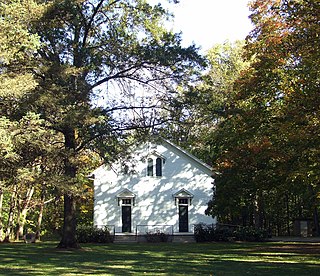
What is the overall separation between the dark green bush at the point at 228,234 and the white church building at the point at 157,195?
2049mm

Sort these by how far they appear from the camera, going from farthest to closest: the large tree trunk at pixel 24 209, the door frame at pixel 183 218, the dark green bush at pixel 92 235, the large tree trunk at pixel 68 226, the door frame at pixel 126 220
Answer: the large tree trunk at pixel 24 209
the door frame at pixel 183 218
the door frame at pixel 126 220
the dark green bush at pixel 92 235
the large tree trunk at pixel 68 226

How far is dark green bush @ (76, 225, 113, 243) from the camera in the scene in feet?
94.5

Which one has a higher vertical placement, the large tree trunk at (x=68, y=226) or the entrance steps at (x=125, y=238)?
the large tree trunk at (x=68, y=226)

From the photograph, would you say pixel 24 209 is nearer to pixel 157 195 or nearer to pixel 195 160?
pixel 157 195

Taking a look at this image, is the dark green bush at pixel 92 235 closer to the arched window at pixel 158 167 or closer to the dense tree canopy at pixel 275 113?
the arched window at pixel 158 167

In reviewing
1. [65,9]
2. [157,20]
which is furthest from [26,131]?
[157,20]

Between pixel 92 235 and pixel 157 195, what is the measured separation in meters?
5.71

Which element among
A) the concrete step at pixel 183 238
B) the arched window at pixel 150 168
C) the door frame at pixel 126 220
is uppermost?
the arched window at pixel 150 168

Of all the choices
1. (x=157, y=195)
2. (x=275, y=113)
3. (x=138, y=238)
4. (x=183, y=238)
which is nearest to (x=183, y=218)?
(x=183, y=238)

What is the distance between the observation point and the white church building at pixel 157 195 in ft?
103

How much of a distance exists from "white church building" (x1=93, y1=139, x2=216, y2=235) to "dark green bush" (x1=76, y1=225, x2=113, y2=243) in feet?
6.72

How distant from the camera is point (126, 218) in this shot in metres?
31.7

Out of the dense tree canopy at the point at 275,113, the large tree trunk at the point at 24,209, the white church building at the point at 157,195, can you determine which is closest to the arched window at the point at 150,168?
the white church building at the point at 157,195

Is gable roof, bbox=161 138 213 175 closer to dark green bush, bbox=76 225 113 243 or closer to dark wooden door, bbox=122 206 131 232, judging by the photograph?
dark wooden door, bbox=122 206 131 232
